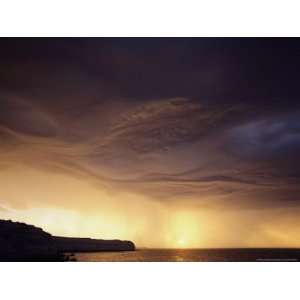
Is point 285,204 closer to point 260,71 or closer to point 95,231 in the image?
point 260,71
